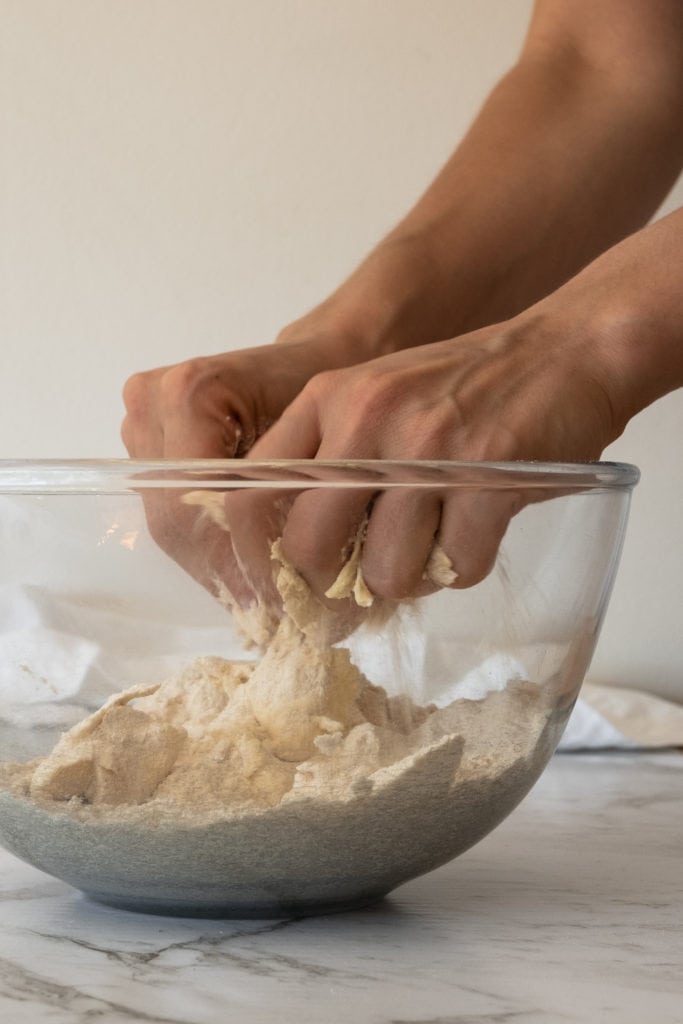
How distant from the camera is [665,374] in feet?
1.93

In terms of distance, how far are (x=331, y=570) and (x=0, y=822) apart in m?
0.17

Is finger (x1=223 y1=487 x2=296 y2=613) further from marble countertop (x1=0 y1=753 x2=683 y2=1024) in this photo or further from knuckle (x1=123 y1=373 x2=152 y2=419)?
knuckle (x1=123 y1=373 x2=152 y2=419)

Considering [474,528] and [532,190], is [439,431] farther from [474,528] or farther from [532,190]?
[532,190]

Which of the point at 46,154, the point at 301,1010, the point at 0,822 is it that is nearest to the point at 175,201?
the point at 46,154

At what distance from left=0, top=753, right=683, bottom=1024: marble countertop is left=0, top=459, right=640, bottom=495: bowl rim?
170mm

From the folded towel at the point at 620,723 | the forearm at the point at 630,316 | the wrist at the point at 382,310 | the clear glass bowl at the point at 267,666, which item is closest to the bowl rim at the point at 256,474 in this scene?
the clear glass bowl at the point at 267,666

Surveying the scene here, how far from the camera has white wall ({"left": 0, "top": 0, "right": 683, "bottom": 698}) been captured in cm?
140

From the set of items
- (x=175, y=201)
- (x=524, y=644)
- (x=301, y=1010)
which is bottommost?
(x=301, y=1010)

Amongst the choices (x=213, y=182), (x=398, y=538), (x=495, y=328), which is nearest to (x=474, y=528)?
(x=398, y=538)

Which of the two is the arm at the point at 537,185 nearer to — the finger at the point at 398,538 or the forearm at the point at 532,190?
the forearm at the point at 532,190

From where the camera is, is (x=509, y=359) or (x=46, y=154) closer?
(x=509, y=359)

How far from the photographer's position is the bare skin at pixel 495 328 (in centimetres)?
49

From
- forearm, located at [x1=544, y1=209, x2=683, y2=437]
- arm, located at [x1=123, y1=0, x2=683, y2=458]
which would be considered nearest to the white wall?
arm, located at [x1=123, y1=0, x2=683, y2=458]

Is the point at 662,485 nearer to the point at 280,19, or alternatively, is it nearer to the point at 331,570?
the point at 280,19
